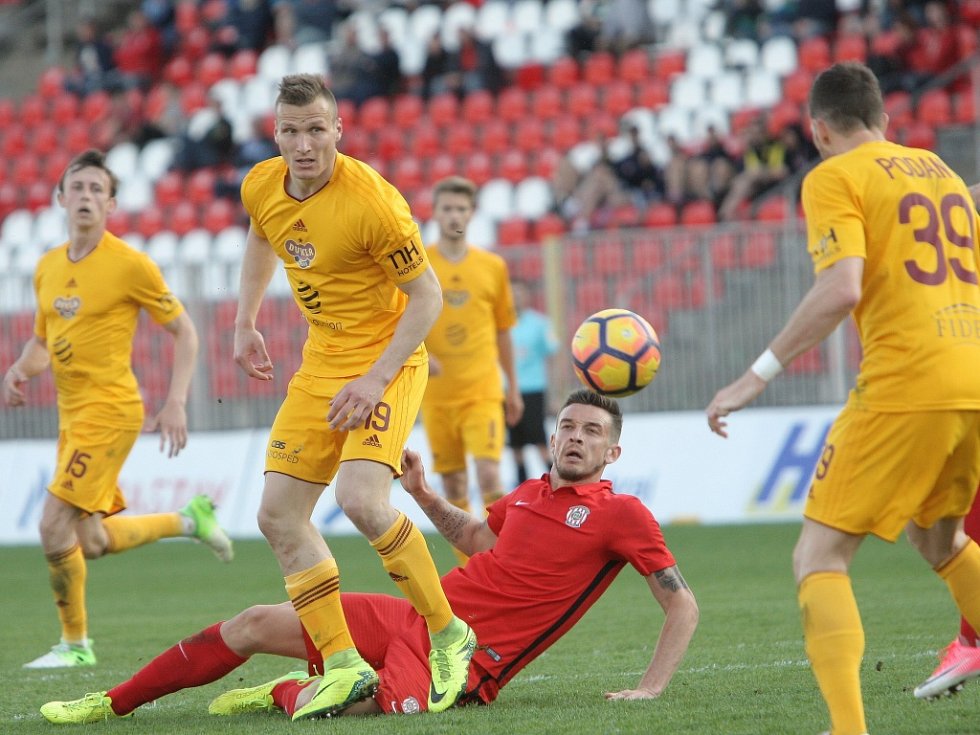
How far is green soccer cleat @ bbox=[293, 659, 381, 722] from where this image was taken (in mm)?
5309

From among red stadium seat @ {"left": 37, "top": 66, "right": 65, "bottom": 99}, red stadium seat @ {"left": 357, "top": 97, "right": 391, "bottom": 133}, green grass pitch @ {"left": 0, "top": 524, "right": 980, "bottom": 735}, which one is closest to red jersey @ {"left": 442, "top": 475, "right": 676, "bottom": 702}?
green grass pitch @ {"left": 0, "top": 524, "right": 980, "bottom": 735}

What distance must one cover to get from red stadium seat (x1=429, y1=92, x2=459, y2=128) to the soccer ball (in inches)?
584

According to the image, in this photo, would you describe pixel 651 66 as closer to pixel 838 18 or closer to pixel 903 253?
pixel 838 18

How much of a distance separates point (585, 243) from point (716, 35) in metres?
6.23

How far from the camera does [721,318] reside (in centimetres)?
1529

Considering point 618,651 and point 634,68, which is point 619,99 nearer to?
point 634,68

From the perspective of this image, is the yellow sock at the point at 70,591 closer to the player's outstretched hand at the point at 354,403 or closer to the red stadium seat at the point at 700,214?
the player's outstretched hand at the point at 354,403

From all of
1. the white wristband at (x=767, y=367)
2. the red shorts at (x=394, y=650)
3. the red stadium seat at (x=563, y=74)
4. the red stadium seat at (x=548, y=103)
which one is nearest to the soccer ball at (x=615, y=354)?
the red shorts at (x=394, y=650)

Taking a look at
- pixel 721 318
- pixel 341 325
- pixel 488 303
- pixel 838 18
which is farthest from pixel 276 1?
pixel 341 325

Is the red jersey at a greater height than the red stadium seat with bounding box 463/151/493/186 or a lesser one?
lesser

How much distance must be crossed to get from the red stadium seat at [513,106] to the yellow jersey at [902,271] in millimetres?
16499

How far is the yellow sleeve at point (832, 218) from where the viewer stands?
427 centimetres

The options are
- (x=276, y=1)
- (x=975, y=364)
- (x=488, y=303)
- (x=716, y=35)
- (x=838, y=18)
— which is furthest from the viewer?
(x=276, y=1)

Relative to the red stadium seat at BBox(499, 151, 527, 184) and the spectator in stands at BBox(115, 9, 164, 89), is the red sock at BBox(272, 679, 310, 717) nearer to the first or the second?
the red stadium seat at BBox(499, 151, 527, 184)
